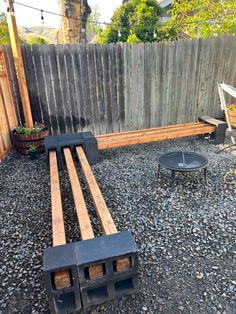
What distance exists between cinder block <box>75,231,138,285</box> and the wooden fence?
3.53m

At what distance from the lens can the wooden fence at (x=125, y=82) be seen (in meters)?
4.38

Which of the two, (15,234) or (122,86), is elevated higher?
(122,86)

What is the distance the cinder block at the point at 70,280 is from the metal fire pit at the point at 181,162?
67.5 inches

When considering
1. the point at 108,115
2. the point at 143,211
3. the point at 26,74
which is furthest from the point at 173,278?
the point at 26,74

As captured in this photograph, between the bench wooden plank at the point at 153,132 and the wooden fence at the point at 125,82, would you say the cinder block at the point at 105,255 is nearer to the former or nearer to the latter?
the bench wooden plank at the point at 153,132

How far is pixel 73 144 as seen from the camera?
364 cm

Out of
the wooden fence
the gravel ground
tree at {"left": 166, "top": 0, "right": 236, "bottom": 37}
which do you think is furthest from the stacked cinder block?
tree at {"left": 166, "top": 0, "right": 236, "bottom": 37}

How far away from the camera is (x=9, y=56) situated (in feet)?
13.3

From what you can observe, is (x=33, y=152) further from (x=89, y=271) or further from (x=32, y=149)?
(x=89, y=271)

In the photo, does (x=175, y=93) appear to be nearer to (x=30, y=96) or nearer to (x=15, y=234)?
(x=30, y=96)

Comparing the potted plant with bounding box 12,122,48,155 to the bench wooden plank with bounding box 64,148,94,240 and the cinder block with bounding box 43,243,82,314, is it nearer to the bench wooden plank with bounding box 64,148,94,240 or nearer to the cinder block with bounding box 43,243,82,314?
the bench wooden plank with bounding box 64,148,94,240

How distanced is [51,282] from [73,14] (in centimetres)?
597

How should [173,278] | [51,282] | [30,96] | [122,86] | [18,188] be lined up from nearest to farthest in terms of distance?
1. [51,282]
2. [173,278]
3. [18,188]
4. [30,96]
5. [122,86]

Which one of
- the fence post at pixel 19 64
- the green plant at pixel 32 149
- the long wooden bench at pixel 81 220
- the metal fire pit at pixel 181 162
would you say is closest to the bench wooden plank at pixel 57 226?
the long wooden bench at pixel 81 220
